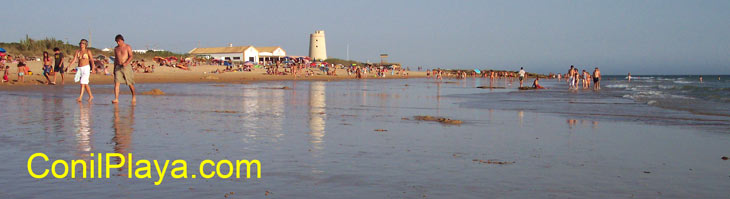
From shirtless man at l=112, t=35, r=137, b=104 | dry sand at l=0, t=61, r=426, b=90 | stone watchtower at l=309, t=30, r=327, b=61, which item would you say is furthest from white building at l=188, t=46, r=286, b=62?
shirtless man at l=112, t=35, r=137, b=104

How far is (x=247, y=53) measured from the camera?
83312 millimetres

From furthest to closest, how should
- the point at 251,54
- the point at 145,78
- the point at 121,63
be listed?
1. the point at 251,54
2. the point at 145,78
3. the point at 121,63

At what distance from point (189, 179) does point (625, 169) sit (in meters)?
3.67

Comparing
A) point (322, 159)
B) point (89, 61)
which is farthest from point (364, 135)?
point (89, 61)

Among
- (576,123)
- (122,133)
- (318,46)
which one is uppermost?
(318,46)

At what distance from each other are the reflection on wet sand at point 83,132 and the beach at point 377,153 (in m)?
0.02

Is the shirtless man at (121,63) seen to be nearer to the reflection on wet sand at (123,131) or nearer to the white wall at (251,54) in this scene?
the reflection on wet sand at (123,131)

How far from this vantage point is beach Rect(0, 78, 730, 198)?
419 cm

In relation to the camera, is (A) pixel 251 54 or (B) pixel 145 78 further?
(A) pixel 251 54

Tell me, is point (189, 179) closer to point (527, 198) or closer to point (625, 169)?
point (527, 198)

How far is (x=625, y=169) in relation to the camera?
527cm

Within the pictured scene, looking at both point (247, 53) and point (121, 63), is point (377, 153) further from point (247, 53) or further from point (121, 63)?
point (247, 53)

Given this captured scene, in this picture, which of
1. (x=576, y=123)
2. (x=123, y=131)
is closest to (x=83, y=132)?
(x=123, y=131)

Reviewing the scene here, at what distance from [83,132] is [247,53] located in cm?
7777
